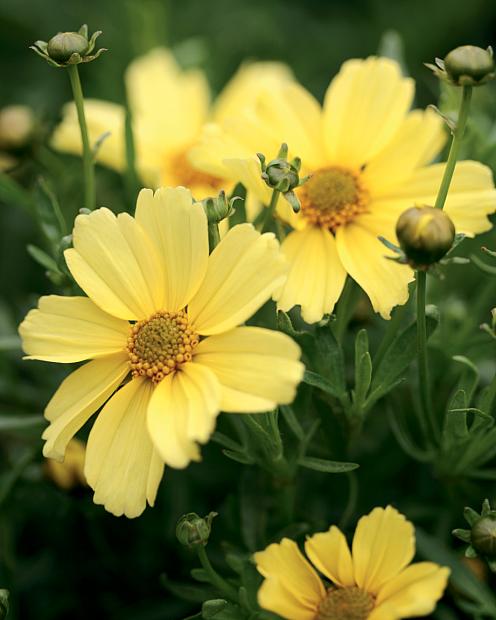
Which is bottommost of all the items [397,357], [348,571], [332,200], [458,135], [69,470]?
[69,470]

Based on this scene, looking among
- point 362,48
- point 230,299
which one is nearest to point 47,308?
point 230,299

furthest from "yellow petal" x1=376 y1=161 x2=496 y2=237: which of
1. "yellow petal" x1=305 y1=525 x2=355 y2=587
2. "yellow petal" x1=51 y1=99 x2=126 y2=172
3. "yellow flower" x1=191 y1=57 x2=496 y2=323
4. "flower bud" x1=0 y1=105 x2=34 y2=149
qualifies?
"flower bud" x1=0 y1=105 x2=34 y2=149

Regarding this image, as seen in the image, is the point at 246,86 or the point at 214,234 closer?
the point at 214,234

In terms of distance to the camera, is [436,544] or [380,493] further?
[380,493]

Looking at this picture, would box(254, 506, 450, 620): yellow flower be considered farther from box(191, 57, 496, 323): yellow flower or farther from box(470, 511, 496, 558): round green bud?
box(191, 57, 496, 323): yellow flower

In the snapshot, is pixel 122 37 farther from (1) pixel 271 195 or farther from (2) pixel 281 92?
(1) pixel 271 195

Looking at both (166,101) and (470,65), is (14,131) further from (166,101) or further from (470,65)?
(470,65)

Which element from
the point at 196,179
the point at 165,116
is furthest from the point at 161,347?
the point at 165,116

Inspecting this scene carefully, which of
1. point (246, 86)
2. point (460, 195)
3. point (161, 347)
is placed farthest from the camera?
point (246, 86)

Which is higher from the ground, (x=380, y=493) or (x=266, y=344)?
(x=266, y=344)
